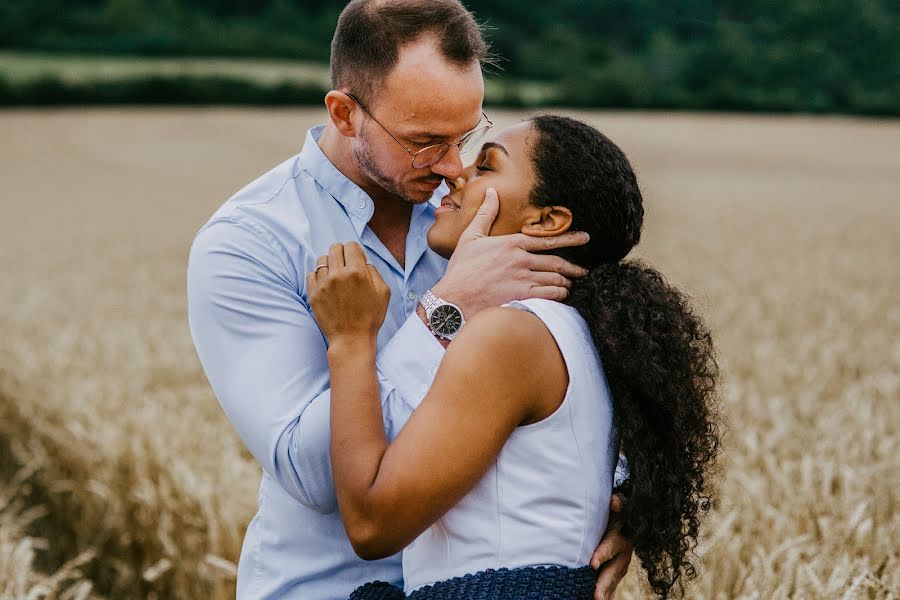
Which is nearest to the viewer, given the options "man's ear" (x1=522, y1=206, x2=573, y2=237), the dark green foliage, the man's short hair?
"man's ear" (x1=522, y1=206, x2=573, y2=237)

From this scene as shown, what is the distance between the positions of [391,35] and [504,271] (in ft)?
2.67

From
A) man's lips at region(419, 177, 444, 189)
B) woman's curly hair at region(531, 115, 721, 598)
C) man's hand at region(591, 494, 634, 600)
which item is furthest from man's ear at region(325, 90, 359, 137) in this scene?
man's hand at region(591, 494, 634, 600)

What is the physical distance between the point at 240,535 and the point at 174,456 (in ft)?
2.95

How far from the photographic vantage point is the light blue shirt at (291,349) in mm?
2039

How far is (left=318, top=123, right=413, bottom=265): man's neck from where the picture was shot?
2588 mm

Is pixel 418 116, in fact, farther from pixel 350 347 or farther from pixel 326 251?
pixel 350 347

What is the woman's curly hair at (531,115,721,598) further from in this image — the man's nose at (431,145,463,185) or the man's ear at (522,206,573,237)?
the man's nose at (431,145,463,185)

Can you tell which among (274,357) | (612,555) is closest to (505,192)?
(274,357)

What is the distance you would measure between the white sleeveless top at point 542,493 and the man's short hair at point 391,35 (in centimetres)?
86

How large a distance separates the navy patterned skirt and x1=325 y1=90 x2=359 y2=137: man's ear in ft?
3.99

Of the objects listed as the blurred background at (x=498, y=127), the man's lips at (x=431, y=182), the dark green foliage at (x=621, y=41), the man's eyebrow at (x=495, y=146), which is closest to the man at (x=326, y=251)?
the man's lips at (x=431, y=182)

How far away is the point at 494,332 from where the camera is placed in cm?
184

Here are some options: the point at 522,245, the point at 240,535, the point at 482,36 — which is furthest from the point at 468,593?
the point at 240,535

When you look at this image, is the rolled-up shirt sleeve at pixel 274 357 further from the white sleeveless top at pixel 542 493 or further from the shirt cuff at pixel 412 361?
the white sleeveless top at pixel 542 493
